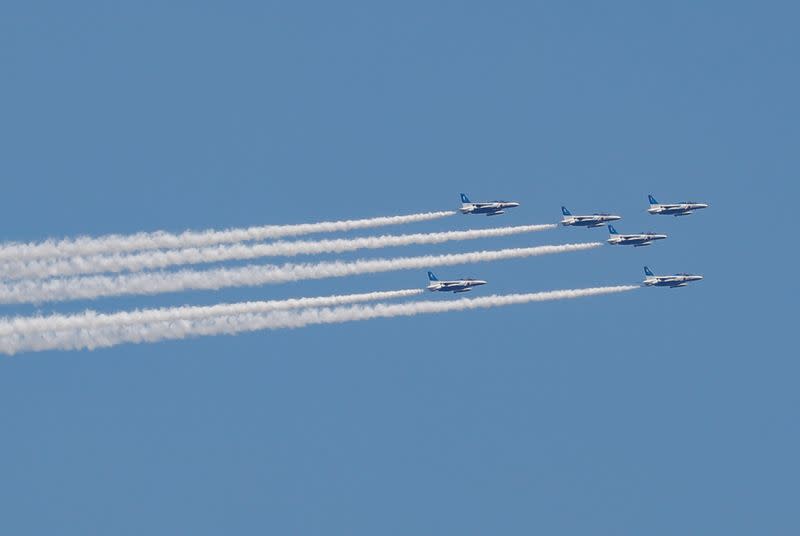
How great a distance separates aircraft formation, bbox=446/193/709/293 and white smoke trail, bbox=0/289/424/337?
4.11 meters

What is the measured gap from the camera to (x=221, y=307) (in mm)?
116250

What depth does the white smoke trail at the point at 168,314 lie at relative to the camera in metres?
109

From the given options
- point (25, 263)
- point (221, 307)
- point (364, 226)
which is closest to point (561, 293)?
point (364, 226)

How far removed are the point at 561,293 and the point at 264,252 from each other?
60.8 feet

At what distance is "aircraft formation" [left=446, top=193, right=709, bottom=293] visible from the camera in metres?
126

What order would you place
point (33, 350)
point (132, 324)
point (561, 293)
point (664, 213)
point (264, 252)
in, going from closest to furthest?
1. point (33, 350)
2. point (132, 324)
3. point (264, 252)
4. point (561, 293)
5. point (664, 213)

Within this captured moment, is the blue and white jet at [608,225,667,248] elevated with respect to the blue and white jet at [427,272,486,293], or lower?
elevated

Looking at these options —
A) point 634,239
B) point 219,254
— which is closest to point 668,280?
point 634,239

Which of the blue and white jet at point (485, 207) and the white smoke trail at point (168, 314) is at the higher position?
the blue and white jet at point (485, 207)

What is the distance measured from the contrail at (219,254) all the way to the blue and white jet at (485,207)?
104 cm

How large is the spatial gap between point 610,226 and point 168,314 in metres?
33.5

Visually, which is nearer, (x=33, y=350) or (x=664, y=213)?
(x=33, y=350)

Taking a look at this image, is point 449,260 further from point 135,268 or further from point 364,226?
point 135,268

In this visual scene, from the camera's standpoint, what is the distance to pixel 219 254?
120 m
